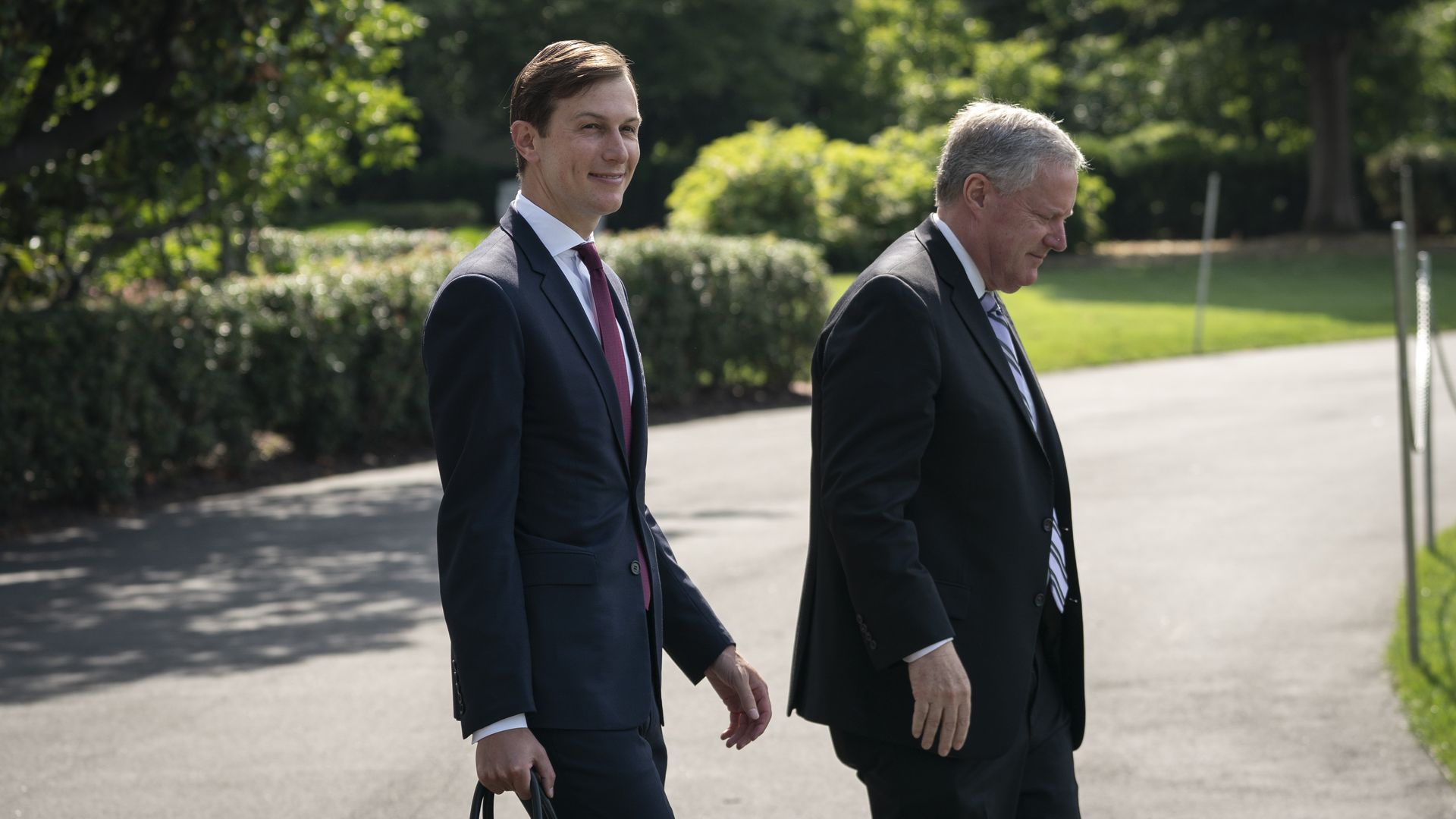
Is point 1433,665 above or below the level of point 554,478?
below

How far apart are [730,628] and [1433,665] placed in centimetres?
313

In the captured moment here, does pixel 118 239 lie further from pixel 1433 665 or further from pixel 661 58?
pixel 661 58

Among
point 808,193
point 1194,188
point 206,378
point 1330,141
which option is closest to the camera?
point 206,378

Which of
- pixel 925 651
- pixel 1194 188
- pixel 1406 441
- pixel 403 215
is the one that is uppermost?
pixel 403 215

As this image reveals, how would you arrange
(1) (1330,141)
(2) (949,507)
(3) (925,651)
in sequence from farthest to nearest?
(1) (1330,141) < (2) (949,507) < (3) (925,651)

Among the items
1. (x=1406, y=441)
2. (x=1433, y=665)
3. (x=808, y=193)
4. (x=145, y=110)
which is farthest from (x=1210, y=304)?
(x=1406, y=441)

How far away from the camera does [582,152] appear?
10.1 ft

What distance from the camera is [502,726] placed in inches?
113

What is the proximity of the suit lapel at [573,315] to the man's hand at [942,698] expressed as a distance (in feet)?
2.31

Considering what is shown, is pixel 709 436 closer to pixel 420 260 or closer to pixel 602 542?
pixel 420 260

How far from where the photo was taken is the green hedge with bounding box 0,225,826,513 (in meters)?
11.8

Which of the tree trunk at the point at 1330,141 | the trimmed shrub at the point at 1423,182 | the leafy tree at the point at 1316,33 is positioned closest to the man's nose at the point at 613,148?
the leafy tree at the point at 1316,33

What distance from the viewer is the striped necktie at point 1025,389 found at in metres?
3.54

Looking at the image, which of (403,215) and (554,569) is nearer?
(554,569)
